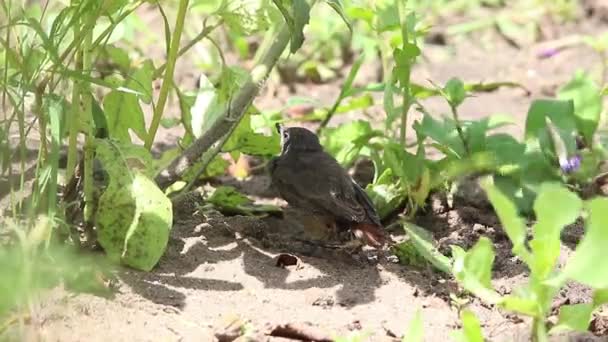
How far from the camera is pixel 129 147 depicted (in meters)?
3.07

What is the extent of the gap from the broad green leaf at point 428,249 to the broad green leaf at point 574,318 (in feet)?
1.76

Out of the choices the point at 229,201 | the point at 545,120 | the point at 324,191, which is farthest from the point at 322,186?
the point at 545,120

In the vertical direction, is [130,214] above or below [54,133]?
below

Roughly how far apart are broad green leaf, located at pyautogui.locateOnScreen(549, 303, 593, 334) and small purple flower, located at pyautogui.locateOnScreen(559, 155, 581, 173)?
47.7 inches

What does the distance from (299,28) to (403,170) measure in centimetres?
100

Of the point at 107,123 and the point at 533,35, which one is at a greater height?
the point at 107,123

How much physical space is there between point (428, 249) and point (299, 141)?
31.2 inches

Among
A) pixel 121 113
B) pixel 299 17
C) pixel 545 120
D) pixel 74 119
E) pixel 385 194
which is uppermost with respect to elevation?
pixel 299 17

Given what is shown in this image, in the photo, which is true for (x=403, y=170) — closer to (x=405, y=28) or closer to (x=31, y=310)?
(x=405, y=28)

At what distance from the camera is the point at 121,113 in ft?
11.3

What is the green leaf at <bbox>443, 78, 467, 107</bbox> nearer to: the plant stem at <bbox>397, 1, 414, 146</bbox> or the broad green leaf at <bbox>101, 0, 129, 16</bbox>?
the plant stem at <bbox>397, 1, 414, 146</bbox>

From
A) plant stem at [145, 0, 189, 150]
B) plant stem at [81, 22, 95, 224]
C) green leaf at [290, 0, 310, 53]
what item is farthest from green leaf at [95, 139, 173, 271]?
green leaf at [290, 0, 310, 53]

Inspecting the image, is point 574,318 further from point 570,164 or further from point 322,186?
point 570,164

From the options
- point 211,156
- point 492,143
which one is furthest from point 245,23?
point 492,143
